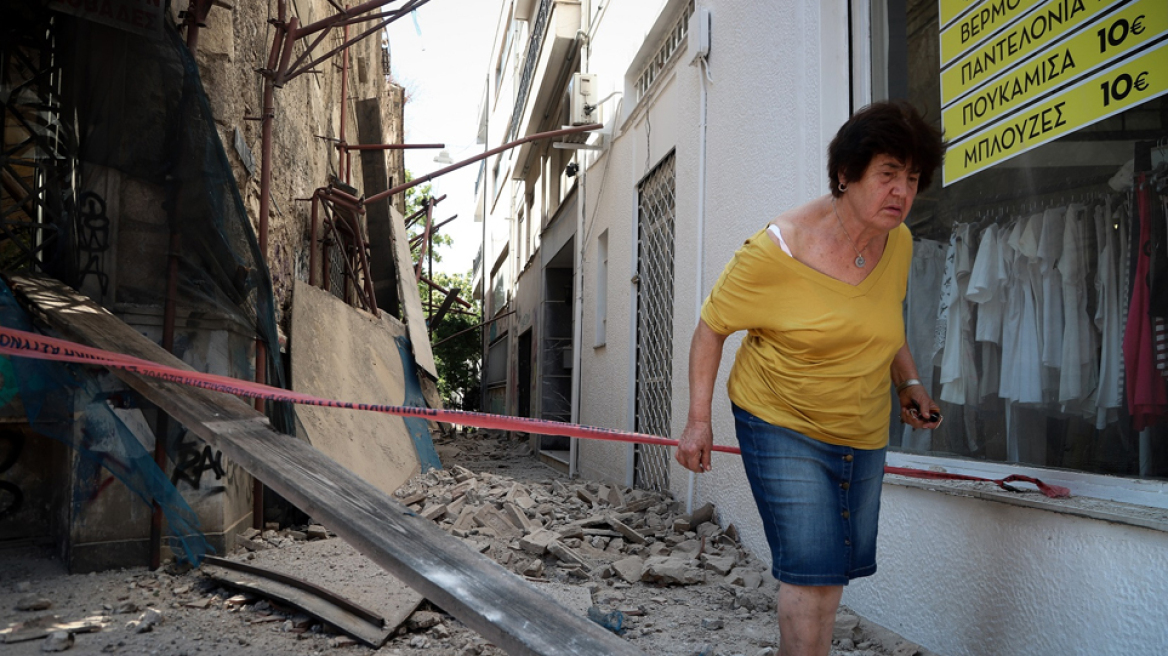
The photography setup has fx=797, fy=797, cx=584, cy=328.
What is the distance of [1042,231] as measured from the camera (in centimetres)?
294

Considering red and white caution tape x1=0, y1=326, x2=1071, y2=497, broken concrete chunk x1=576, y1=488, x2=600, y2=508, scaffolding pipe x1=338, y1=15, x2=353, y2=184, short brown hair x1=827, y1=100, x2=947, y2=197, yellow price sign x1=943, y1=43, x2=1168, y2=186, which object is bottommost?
broken concrete chunk x1=576, y1=488, x2=600, y2=508

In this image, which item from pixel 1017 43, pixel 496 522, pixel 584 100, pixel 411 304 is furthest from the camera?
pixel 411 304

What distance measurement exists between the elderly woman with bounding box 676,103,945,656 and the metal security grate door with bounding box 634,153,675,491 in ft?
14.9

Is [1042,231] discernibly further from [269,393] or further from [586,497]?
[586,497]

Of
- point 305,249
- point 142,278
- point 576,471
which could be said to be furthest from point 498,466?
point 142,278

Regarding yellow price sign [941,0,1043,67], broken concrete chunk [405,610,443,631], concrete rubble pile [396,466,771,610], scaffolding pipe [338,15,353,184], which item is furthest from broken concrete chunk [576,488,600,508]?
scaffolding pipe [338,15,353,184]

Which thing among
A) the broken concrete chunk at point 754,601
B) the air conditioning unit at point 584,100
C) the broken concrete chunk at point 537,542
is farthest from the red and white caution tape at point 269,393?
the air conditioning unit at point 584,100

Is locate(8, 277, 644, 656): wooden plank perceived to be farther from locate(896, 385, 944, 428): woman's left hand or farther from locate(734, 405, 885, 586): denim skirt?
locate(896, 385, 944, 428): woman's left hand

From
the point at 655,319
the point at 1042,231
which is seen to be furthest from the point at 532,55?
the point at 1042,231

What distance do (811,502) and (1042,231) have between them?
169 cm

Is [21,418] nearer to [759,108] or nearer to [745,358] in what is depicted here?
[745,358]

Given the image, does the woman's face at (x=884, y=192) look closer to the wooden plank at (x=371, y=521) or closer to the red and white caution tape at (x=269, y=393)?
the red and white caution tape at (x=269, y=393)

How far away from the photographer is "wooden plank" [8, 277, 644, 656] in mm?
1943

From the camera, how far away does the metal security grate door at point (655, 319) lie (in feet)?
22.7
